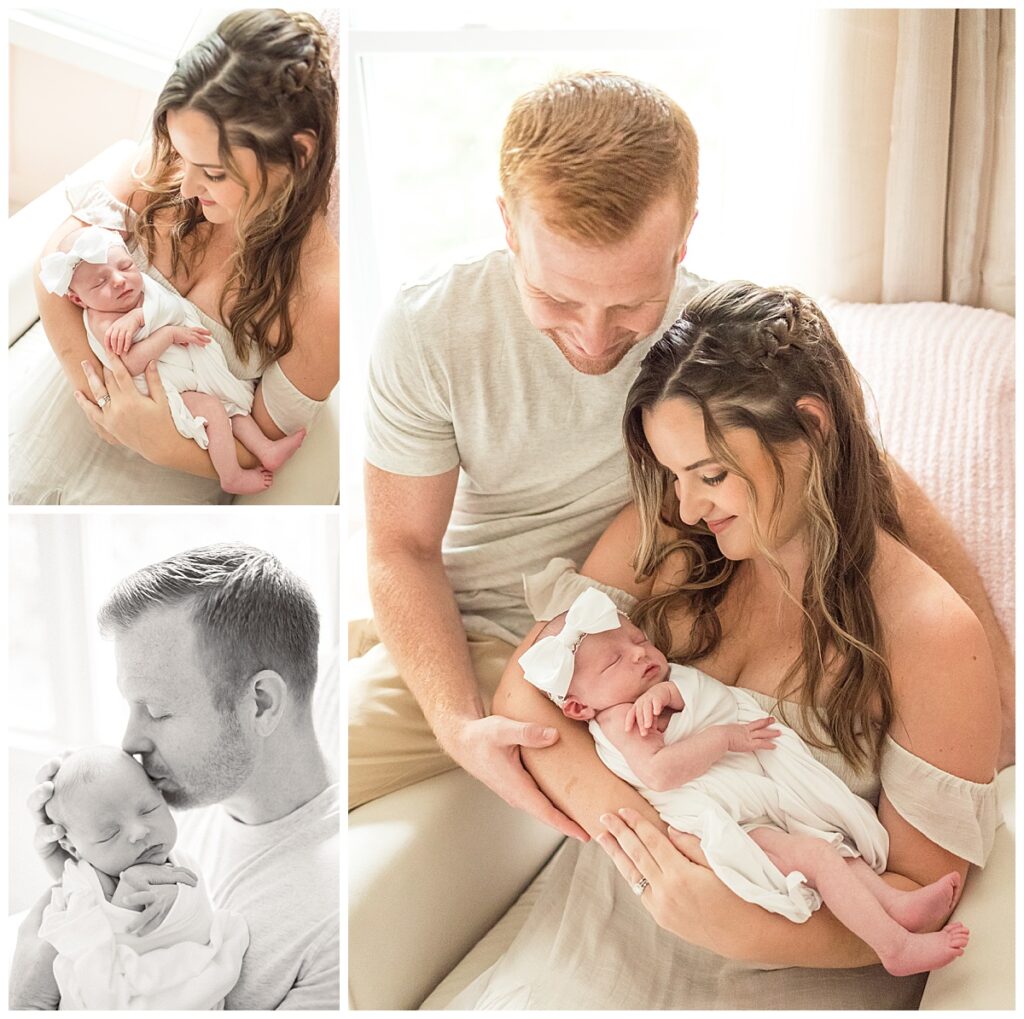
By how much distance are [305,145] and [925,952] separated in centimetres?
138

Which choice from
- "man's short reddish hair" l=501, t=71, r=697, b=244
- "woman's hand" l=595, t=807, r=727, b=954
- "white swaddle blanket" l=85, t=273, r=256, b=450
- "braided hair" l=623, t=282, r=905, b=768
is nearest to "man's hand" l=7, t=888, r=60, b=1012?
"white swaddle blanket" l=85, t=273, r=256, b=450

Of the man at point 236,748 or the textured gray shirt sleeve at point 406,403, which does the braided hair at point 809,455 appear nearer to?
the textured gray shirt sleeve at point 406,403

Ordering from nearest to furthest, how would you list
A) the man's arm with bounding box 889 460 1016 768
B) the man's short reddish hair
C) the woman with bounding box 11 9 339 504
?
the man's short reddish hair
the woman with bounding box 11 9 339 504
the man's arm with bounding box 889 460 1016 768

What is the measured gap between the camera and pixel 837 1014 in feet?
5.23

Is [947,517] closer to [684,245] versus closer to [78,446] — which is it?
[684,245]

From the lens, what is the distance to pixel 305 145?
1.56 meters

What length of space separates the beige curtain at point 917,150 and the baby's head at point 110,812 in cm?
124

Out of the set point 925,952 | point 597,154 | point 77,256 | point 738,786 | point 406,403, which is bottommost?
point 925,952

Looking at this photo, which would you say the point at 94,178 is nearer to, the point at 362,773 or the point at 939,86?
the point at 362,773

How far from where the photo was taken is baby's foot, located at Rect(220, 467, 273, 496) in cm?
160

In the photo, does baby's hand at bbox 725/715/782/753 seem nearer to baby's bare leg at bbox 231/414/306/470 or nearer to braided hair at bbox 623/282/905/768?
braided hair at bbox 623/282/905/768

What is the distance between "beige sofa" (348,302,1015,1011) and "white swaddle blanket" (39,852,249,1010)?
184 mm

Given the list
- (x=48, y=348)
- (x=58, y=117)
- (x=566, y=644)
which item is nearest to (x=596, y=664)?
(x=566, y=644)

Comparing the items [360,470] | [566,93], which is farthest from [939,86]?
[360,470]
